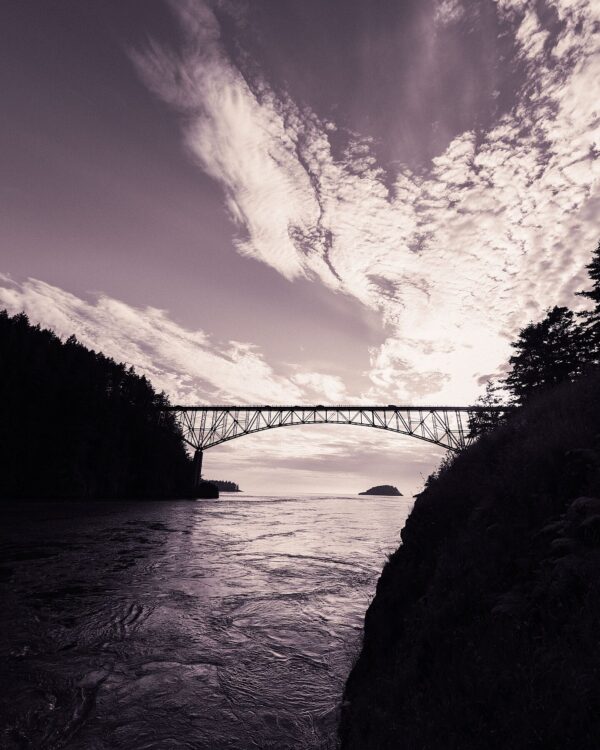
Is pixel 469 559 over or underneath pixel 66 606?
over

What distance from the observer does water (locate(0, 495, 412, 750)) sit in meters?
4.45

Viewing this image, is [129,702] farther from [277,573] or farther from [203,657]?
[277,573]

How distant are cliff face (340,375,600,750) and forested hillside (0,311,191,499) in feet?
167

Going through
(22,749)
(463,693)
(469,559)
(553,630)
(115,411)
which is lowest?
(22,749)

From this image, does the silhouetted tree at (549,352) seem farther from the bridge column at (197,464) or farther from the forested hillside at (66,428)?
the bridge column at (197,464)

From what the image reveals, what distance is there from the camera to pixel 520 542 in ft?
14.1

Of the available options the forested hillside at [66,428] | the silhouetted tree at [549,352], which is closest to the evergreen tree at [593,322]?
the silhouetted tree at [549,352]

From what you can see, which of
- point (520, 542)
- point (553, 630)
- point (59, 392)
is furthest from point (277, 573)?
point (59, 392)

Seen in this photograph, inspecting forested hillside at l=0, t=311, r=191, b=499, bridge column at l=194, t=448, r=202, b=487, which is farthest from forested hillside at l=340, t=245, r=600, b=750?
bridge column at l=194, t=448, r=202, b=487

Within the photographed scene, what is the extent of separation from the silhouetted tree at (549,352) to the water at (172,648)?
20164mm

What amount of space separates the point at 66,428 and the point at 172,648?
51053 mm

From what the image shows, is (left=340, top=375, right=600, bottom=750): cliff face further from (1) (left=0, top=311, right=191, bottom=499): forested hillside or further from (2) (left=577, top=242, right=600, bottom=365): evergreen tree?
(1) (left=0, top=311, right=191, bottom=499): forested hillside

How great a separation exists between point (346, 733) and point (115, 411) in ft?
206

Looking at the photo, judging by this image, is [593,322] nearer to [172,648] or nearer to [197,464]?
[172,648]
